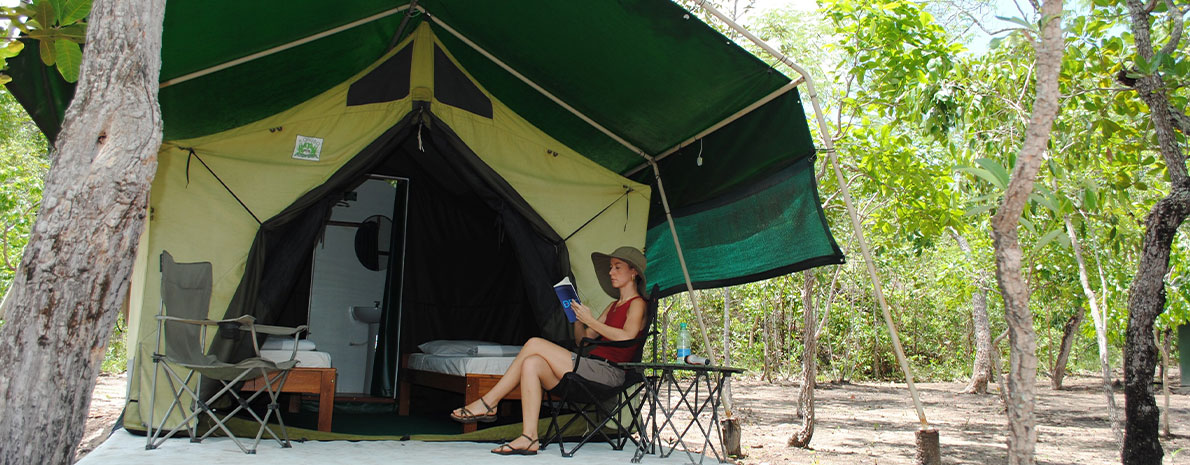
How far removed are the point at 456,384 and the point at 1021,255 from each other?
2.89 metres

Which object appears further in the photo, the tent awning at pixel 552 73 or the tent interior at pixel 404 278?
the tent interior at pixel 404 278

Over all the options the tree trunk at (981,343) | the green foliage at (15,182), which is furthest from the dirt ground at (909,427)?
the green foliage at (15,182)

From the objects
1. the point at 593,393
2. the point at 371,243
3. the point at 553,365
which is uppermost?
the point at 371,243

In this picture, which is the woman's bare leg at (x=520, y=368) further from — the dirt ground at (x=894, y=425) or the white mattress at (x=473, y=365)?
the dirt ground at (x=894, y=425)

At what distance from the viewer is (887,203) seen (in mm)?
6906

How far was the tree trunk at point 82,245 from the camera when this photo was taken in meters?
1.69

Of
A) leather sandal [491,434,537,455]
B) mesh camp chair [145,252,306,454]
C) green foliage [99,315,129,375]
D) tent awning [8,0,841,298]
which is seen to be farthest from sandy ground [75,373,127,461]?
leather sandal [491,434,537,455]

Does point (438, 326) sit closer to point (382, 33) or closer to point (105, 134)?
point (382, 33)

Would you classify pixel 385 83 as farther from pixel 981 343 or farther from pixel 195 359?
pixel 981 343

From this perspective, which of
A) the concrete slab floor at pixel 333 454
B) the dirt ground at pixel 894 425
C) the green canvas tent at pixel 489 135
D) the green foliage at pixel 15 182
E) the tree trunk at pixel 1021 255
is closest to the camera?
the tree trunk at pixel 1021 255

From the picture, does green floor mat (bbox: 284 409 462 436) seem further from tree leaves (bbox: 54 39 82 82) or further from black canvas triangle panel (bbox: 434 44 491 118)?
tree leaves (bbox: 54 39 82 82)

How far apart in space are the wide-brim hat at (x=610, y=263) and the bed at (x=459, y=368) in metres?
0.60

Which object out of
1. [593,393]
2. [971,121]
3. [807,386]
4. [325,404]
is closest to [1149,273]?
[971,121]

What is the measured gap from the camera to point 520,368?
3633mm
